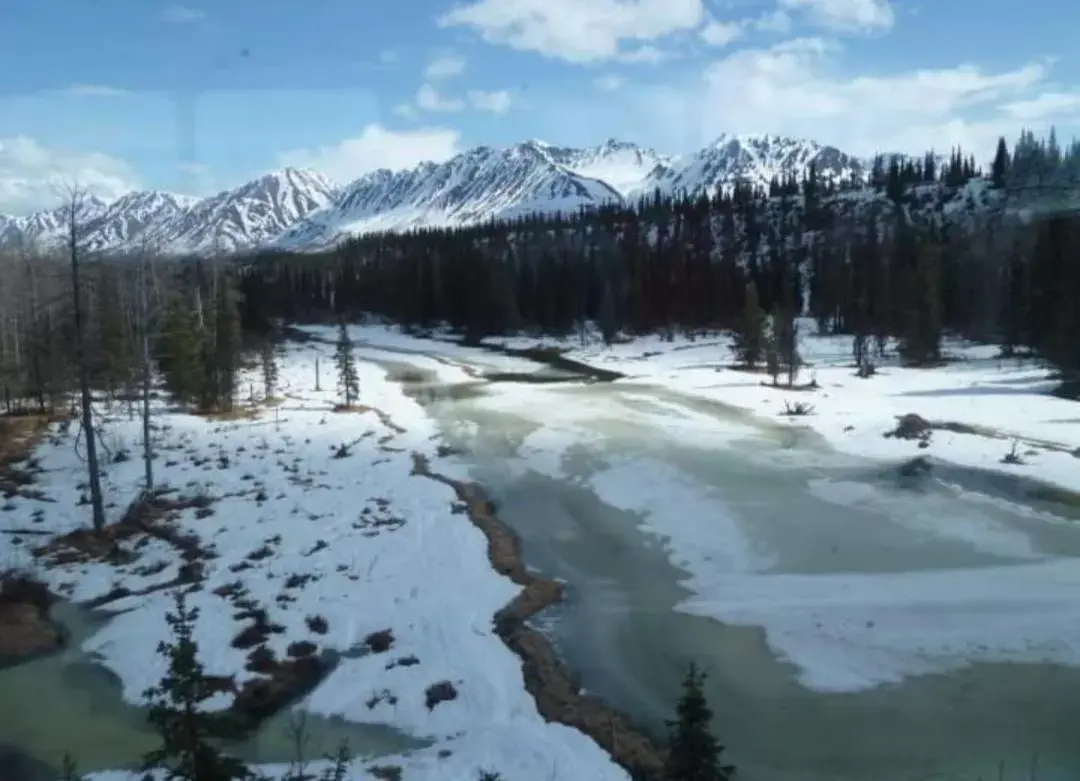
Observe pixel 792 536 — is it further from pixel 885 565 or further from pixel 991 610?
pixel 991 610

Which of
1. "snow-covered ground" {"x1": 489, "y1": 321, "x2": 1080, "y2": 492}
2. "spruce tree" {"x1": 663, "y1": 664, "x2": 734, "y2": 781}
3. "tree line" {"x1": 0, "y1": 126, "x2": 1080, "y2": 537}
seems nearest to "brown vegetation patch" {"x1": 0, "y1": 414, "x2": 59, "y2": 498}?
"tree line" {"x1": 0, "y1": 126, "x2": 1080, "y2": 537}

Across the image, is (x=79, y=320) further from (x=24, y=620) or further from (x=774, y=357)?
(x=774, y=357)

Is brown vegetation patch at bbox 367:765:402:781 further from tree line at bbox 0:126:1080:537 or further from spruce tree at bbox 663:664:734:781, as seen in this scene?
tree line at bbox 0:126:1080:537

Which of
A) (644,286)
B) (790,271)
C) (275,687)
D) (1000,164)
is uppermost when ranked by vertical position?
(1000,164)

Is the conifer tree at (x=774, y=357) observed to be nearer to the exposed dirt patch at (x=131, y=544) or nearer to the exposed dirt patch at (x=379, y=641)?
the exposed dirt patch at (x=131, y=544)

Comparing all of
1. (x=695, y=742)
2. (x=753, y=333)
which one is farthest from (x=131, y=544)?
(x=753, y=333)
